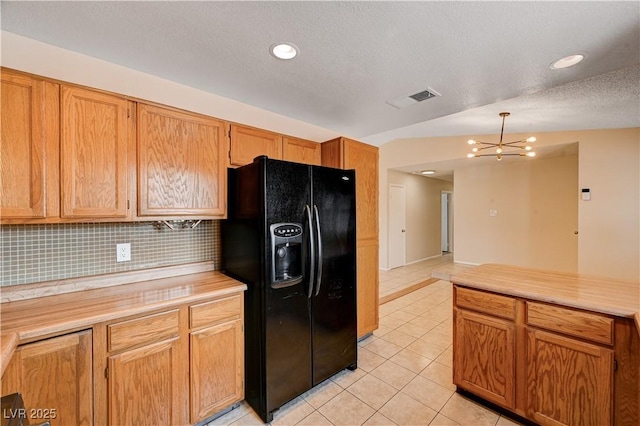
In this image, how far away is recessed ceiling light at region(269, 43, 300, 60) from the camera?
164cm

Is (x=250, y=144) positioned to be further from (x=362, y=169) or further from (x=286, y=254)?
(x=362, y=169)

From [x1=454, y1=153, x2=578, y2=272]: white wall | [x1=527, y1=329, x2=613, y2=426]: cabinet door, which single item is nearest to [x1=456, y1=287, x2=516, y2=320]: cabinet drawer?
[x1=527, y1=329, x2=613, y2=426]: cabinet door

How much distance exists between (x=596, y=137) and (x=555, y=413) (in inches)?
172

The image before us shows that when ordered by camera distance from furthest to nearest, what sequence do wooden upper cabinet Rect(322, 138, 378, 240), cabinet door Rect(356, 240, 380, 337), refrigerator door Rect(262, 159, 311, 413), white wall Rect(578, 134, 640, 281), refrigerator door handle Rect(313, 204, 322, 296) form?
white wall Rect(578, 134, 640, 281), cabinet door Rect(356, 240, 380, 337), wooden upper cabinet Rect(322, 138, 378, 240), refrigerator door handle Rect(313, 204, 322, 296), refrigerator door Rect(262, 159, 311, 413)

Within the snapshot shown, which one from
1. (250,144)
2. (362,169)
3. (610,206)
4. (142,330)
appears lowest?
(142,330)

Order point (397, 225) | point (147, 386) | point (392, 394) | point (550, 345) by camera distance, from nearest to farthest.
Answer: point (147, 386) < point (550, 345) < point (392, 394) < point (397, 225)

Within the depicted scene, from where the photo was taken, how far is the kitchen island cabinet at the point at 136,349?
4.19 feet

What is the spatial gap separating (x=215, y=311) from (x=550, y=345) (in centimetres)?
213

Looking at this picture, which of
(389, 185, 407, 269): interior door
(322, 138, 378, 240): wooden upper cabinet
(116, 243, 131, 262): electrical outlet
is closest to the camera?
(116, 243, 131, 262): electrical outlet

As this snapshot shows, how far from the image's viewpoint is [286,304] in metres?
1.92

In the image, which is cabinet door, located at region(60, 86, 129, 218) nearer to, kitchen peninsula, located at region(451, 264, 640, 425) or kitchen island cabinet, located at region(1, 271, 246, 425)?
kitchen island cabinet, located at region(1, 271, 246, 425)

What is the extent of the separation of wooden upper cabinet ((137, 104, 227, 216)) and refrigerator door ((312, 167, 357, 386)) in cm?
79

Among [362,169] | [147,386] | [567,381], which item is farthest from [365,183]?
[147,386]

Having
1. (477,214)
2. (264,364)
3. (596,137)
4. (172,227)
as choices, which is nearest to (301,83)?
(172,227)
